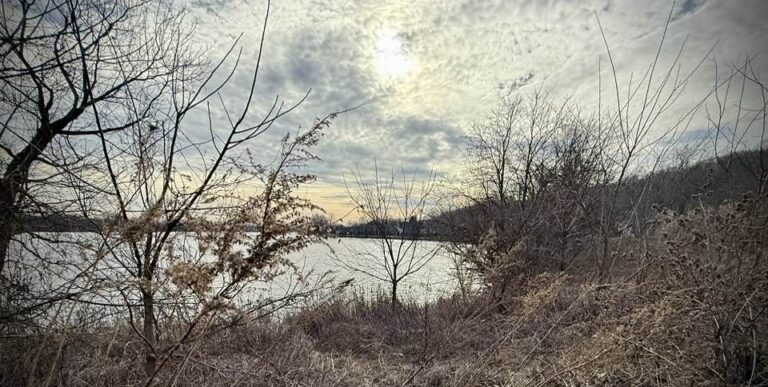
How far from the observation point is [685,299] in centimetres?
263

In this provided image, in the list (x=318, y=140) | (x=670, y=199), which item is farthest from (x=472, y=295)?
(x=318, y=140)

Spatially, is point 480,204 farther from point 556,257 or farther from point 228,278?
point 228,278

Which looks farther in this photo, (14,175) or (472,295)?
(472,295)

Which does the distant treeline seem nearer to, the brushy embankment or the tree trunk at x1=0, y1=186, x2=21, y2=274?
the tree trunk at x1=0, y1=186, x2=21, y2=274

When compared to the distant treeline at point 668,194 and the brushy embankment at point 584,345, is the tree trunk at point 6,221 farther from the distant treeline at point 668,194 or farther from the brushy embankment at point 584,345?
the brushy embankment at point 584,345

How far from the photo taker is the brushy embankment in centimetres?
235

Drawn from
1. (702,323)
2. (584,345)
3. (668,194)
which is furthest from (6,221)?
(668,194)

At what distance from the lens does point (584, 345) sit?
3082mm

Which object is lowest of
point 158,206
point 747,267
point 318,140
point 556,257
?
point 556,257

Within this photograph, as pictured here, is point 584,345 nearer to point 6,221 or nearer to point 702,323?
point 702,323

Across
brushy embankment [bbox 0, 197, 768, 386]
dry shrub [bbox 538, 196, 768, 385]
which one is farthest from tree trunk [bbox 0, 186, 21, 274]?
dry shrub [bbox 538, 196, 768, 385]

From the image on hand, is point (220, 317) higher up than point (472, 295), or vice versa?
point (220, 317)

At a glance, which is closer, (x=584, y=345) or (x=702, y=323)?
Answer: (x=702, y=323)

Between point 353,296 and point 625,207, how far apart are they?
645 centimetres
